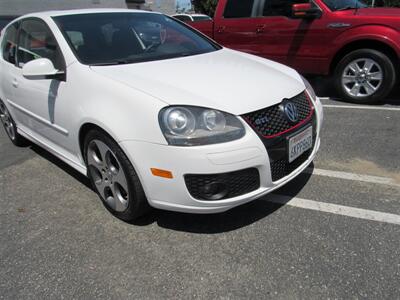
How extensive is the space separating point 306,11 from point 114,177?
12.9ft

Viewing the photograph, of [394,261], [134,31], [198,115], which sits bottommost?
[394,261]

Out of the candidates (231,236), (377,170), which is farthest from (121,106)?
(377,170)

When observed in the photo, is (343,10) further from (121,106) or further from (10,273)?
(10,273)

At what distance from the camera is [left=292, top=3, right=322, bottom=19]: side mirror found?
5078 millimetres

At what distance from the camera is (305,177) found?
10.5 ft

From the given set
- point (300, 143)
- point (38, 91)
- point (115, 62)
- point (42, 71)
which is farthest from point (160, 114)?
point (38, 91)

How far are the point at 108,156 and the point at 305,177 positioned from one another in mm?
1731

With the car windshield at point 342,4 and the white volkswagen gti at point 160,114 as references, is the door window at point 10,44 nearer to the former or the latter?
the white volkswagen gti at point 160,114

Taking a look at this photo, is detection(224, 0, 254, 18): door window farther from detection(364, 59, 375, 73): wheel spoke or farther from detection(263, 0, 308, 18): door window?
detection(364, 59, 375, 73): wheel spoke

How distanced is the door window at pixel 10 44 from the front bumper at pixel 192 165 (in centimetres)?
225

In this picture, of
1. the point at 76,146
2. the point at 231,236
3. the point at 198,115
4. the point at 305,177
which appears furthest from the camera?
the point at 305,177

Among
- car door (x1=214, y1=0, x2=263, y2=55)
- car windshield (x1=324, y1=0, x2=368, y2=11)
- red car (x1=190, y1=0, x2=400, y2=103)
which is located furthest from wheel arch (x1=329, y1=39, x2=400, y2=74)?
car door (x1=214, y1=0, x2=263, y2=55)

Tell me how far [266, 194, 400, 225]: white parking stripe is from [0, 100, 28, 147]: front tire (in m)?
3.00

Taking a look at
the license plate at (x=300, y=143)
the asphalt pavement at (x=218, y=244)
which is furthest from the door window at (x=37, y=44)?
the license plate at (x=300, y=143)
